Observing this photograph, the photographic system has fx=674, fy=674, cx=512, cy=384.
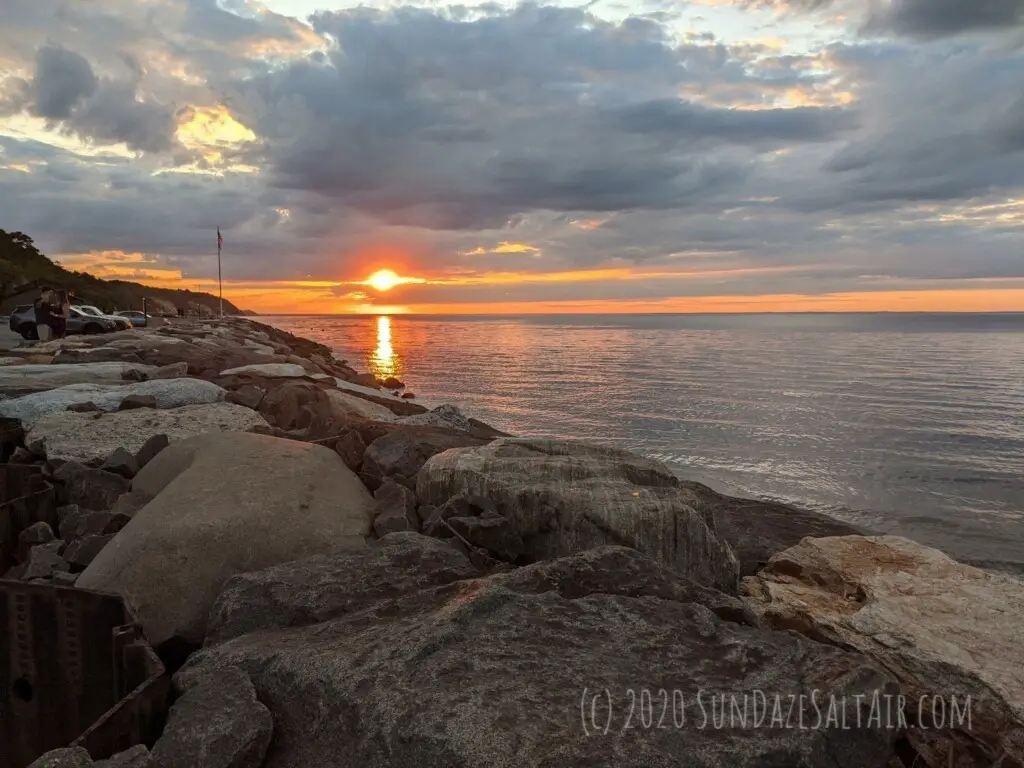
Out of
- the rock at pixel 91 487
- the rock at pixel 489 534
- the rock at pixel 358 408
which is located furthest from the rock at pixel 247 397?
the rock at pixel 489 534

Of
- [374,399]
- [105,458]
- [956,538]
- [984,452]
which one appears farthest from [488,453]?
[984,452]

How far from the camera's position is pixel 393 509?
5379 millimetres

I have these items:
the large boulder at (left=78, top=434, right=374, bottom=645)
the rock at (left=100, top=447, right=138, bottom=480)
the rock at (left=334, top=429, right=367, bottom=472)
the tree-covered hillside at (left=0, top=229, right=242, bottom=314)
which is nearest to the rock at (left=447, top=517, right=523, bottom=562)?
the large boulder at (left=78, top=434, right=374, bottom=645)

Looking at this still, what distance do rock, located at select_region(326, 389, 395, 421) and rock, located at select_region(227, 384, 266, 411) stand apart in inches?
44.7

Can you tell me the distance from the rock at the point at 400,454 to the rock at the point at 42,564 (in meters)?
2.45

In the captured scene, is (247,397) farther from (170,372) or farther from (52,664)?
(52,664)

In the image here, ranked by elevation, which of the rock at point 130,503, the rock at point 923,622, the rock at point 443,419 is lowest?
the rock at point 923,622

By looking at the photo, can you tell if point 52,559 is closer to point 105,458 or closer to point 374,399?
point 105,458

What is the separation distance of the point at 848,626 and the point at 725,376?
89.4 feet

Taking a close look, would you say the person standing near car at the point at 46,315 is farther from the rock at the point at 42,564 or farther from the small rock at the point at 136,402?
the rock at the point at 42,564

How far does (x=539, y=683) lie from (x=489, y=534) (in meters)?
2.07

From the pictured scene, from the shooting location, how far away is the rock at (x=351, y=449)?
6.65 m

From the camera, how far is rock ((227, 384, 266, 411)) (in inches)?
405

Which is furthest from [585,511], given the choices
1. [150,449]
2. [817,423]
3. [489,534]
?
[817,423]
